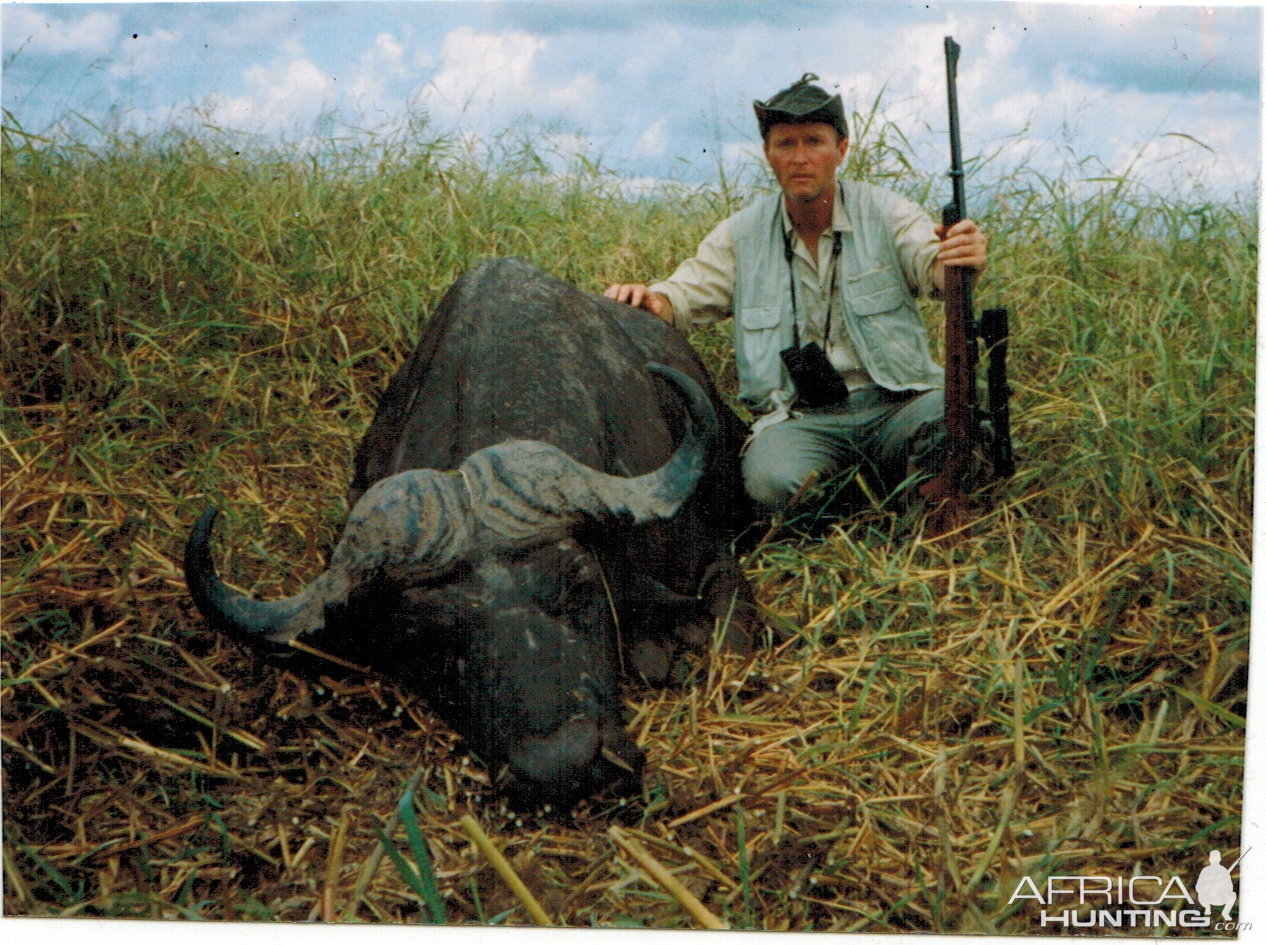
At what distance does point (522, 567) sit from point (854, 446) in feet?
6.74

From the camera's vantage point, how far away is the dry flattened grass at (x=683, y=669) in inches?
89.7

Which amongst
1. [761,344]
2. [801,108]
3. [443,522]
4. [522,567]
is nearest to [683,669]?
[522,567]

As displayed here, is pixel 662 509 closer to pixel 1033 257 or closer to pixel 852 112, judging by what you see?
pixel 852 112

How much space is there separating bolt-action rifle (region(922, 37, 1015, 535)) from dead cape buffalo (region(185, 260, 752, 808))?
78cm

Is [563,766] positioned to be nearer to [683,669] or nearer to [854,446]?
[683,669]

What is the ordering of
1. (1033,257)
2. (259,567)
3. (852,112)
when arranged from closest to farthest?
(259,567)
(852,112)
(1033,257)

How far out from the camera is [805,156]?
12.8 feet

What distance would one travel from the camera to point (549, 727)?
223 cm

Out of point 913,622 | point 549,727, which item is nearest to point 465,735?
point 549,727

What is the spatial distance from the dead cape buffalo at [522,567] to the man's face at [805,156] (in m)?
1.19

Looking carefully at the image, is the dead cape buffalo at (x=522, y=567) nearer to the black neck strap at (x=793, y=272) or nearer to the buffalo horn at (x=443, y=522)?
the buffalo horn at (x=443, y=522)

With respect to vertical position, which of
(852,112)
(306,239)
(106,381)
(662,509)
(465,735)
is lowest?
(465,735)

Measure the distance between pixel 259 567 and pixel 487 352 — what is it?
1038mm

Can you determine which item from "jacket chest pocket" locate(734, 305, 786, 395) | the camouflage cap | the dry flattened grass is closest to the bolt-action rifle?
the dry flattened grass
